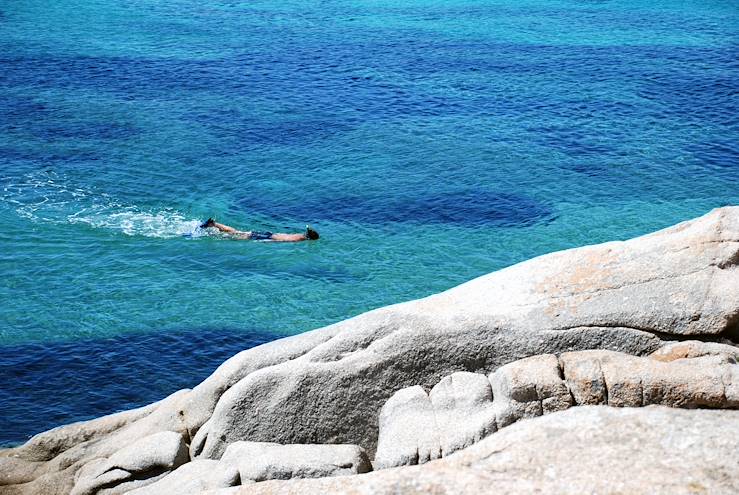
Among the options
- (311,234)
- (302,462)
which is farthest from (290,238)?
(302,462)

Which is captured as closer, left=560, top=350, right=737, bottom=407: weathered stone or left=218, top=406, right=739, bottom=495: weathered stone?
left=218, top=406, right=739, bottom=495: weathered stone

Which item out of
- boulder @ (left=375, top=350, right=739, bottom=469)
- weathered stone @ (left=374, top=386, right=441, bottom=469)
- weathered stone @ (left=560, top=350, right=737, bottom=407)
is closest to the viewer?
weathered stone @ (left=560, top=350, right=737, bottom=407)

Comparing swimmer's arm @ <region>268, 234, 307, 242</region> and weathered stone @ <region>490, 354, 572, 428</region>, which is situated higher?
weathered stone @ <region>490, 354, 572, 428</region>

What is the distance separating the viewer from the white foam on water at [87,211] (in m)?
33.8

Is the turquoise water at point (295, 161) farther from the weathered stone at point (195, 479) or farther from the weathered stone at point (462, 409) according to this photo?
the weathered stone at point (462, 409)

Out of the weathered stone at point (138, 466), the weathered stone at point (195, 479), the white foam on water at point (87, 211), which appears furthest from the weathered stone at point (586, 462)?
the white foam on water at point (87, 211)

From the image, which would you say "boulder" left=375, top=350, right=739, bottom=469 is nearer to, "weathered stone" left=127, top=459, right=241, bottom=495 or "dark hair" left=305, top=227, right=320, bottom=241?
"weathered stone" left=127, top=459, right=241, bottom=495

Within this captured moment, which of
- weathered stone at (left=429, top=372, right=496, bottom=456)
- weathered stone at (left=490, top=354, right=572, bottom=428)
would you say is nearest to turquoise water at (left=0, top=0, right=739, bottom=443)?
weathered stone at (left=429, top=372, right=496, bottom=456)

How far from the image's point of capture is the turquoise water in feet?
90.6

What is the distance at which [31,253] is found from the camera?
104ft

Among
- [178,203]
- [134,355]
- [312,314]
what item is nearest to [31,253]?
[178,203]

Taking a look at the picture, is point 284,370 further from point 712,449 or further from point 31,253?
point 31,253

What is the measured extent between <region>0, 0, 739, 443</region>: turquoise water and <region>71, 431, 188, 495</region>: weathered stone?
7289mm

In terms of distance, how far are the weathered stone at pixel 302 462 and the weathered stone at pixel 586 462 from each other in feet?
5.52
